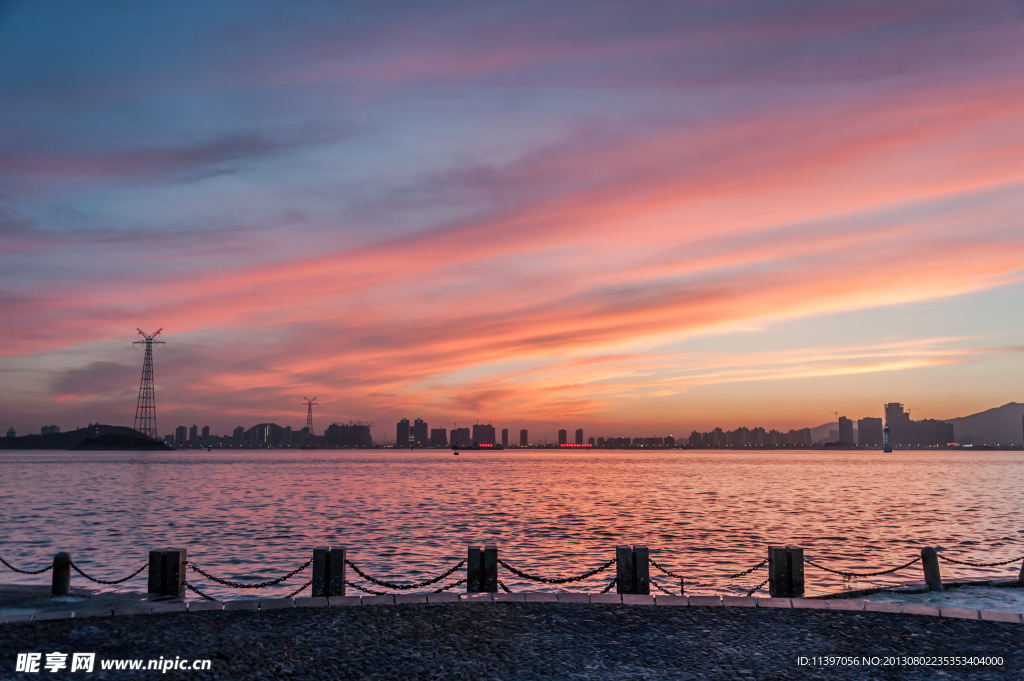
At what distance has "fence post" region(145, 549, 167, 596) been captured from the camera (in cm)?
1775

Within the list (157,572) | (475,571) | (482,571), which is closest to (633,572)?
(482,571)

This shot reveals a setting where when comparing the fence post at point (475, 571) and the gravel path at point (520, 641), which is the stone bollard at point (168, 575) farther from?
the fence post at point (475, 571)

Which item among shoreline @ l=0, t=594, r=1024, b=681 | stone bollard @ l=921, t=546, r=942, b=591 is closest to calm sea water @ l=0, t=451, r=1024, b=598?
stone bollard @ l=921, t=546, r=942, b=591

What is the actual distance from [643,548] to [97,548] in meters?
36.0

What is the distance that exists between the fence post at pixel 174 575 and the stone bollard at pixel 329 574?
346cm

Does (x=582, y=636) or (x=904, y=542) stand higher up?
(x=582, y=636)

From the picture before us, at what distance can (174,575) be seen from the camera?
1781 cm

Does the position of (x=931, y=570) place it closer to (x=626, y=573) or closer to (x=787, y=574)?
(x=787, y=574)

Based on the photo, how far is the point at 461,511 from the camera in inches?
2459

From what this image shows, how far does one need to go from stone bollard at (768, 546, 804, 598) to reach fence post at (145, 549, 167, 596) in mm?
15021

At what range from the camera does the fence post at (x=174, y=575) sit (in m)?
17.8

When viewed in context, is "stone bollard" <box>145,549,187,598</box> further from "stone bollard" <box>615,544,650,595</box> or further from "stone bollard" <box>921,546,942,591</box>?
"stone bollard" <box>921,546,942,591</box>

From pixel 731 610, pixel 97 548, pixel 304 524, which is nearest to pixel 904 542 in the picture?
pixel 731 610

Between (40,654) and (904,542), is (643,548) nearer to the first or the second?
(40,654)
